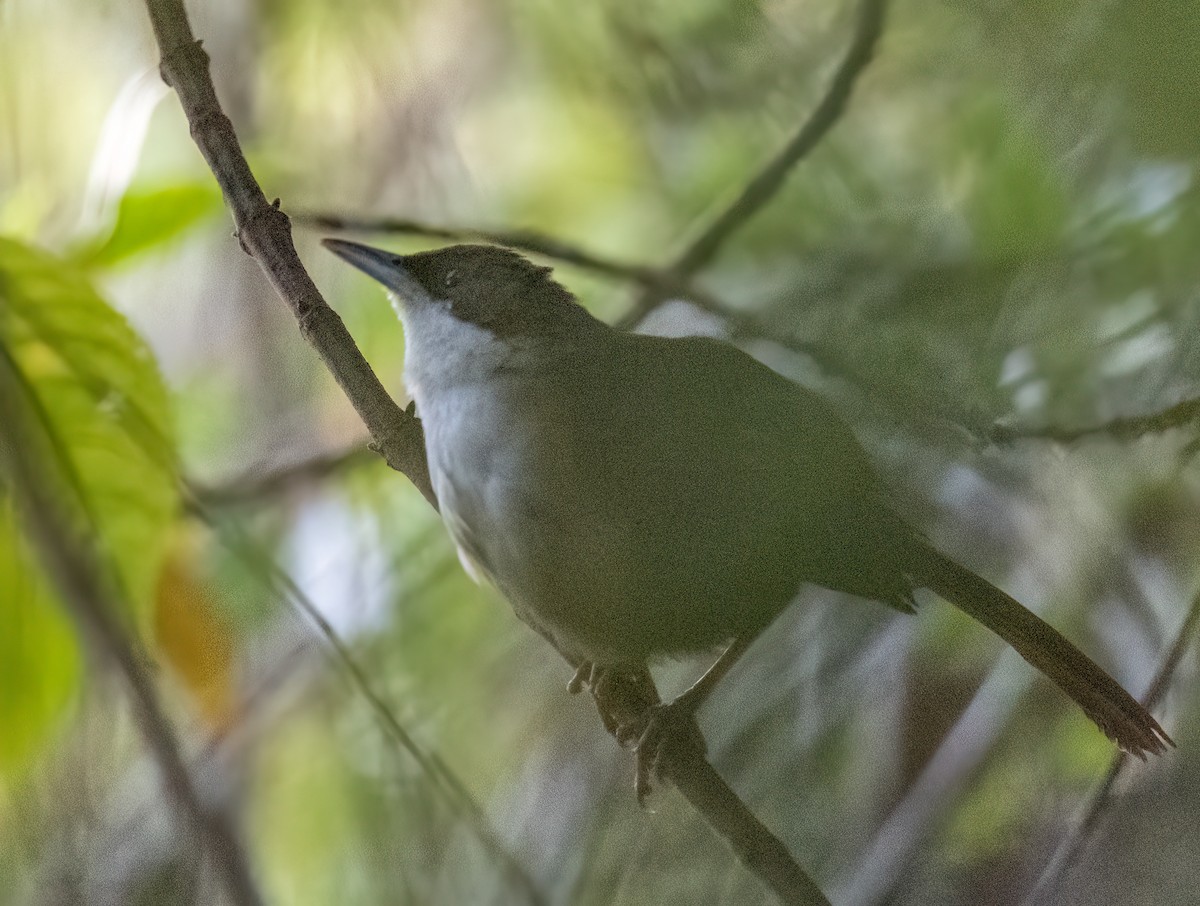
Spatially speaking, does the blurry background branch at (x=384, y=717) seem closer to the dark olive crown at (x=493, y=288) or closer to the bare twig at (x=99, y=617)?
the bare twig at (x=99, y=617)

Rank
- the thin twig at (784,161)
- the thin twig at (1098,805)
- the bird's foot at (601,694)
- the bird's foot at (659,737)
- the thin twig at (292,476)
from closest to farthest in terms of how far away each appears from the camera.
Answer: the thin twig at (1098,805), the thin twig at (784,161), the bird's foot at (659,737), the bird's foot at (601,694), the thin twig at (292,476)

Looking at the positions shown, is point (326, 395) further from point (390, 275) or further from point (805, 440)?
point (805, 440)

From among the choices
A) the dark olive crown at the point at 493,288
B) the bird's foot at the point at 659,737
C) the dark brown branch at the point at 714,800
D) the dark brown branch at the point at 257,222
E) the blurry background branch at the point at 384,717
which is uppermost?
the dark brown branch at the point at 257,222

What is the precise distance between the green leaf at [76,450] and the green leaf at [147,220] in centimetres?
22

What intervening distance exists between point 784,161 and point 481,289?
0.83 m

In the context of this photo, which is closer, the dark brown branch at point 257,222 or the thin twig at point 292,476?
the dark brown branch at point 257,222

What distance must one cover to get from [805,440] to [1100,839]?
1.11 metres

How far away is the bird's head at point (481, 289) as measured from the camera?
2.93 metres

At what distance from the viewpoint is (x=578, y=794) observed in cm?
346

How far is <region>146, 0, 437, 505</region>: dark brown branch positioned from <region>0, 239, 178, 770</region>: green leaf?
0.98 ft

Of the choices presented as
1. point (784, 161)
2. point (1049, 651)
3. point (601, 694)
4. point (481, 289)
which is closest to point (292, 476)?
point (481, 289)

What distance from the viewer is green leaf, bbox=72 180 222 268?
7.79 ft

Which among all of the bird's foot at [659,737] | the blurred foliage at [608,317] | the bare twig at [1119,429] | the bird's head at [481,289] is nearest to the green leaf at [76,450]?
the blurred foliage at [608,317]

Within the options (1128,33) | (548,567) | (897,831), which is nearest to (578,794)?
(897,831)
